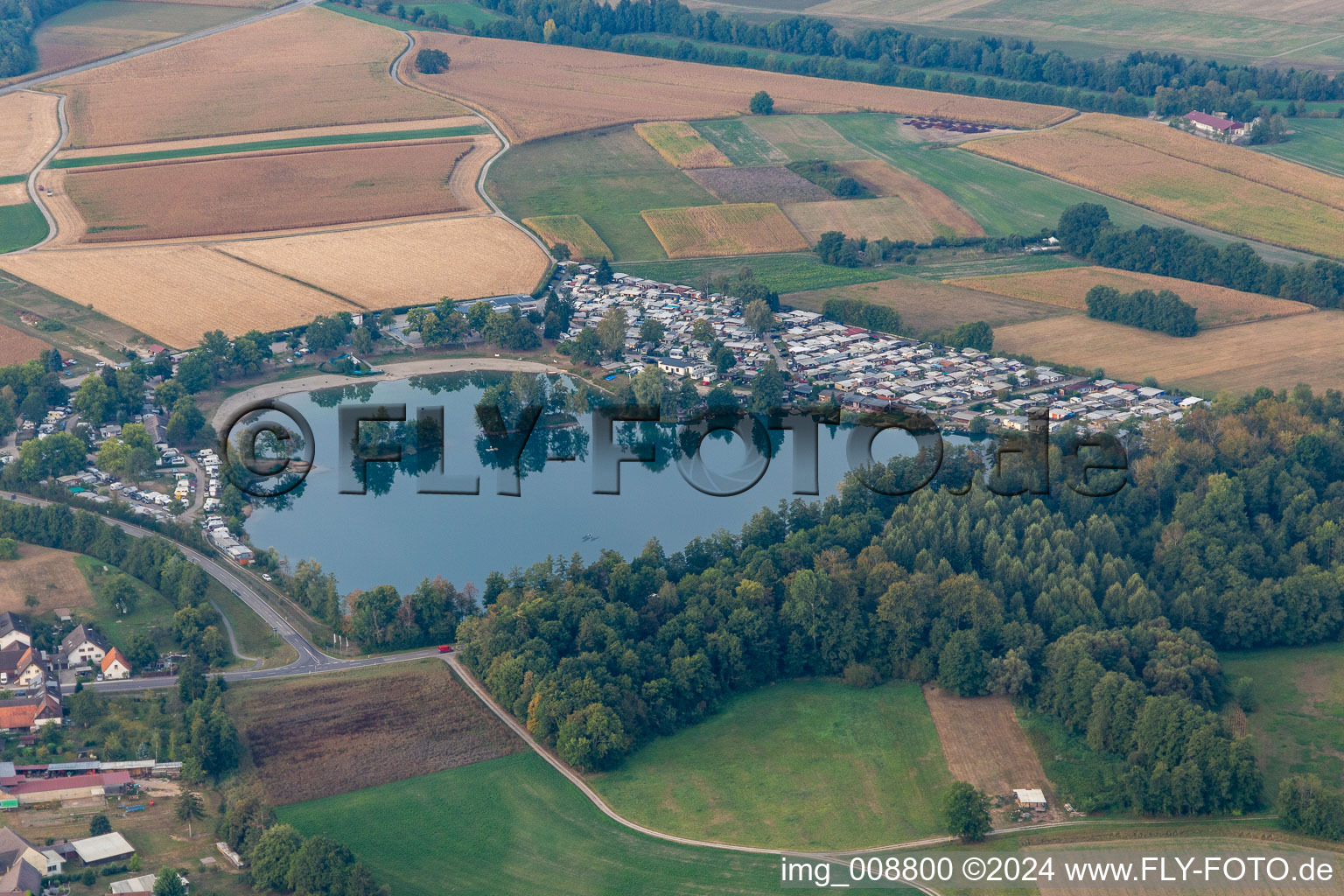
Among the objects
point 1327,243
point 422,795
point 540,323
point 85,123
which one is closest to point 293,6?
point 85,123

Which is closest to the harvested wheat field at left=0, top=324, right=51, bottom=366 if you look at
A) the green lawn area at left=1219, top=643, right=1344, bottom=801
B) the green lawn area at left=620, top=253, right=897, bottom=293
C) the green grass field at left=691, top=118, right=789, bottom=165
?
the green lawn area at left=620, top=253, right=897, bottom=293

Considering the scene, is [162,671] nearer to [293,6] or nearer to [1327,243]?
[1327,243]

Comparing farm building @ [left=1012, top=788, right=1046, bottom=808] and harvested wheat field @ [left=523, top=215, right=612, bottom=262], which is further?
harvested wheat field @ [left=523, top=215, right=612, bottom=262]

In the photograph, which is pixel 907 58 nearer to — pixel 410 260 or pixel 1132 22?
pixel 1132 22

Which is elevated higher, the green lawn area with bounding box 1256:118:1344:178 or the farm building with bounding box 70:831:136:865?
the green lawn area with bounding box 1256:118:1344:178

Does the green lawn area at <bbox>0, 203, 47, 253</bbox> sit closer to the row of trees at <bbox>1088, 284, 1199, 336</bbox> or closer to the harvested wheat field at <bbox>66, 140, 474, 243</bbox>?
the harvested wheat field at <bbox>66, 140, 474, 243</bbox>

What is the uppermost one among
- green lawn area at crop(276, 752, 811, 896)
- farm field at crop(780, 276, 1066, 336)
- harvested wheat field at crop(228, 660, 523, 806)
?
farm field at crop(780, 276, 1066, 336)
